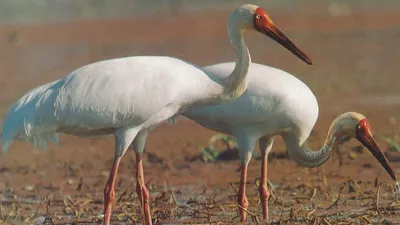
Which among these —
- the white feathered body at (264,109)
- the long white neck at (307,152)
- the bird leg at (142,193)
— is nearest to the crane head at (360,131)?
the long white neck at (307,152)

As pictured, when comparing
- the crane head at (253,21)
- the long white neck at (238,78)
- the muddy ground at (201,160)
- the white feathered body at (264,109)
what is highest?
the crane head at (253,21)

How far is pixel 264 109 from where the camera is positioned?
11531mm

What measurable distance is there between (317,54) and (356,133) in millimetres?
14132

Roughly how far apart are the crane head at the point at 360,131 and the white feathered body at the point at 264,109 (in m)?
0.31

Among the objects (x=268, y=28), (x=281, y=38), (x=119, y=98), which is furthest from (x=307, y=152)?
(x=119, y=98)

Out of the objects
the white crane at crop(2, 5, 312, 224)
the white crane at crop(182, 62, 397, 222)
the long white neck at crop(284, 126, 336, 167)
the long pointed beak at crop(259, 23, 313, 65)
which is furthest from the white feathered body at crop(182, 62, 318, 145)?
the white crane at crop(2, 5, 312, 224)

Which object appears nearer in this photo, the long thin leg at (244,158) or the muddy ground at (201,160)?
the long thin leg at (244,158)

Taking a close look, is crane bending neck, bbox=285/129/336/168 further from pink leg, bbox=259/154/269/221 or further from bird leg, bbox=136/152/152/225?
bird leg, bbox=136/152/152/225

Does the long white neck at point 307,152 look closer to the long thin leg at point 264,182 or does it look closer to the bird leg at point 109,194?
the long thin leg at point 264,182

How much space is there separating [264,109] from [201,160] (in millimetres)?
3202

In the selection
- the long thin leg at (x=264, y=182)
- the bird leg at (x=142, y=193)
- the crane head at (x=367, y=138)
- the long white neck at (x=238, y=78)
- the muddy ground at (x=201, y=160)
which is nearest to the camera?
the long white neck at (x=238, y=78)

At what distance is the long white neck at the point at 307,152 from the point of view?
463 inches

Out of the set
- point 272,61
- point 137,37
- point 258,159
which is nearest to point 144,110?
point 258,159

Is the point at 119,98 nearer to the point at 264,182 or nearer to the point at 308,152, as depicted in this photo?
the point at 264,182
